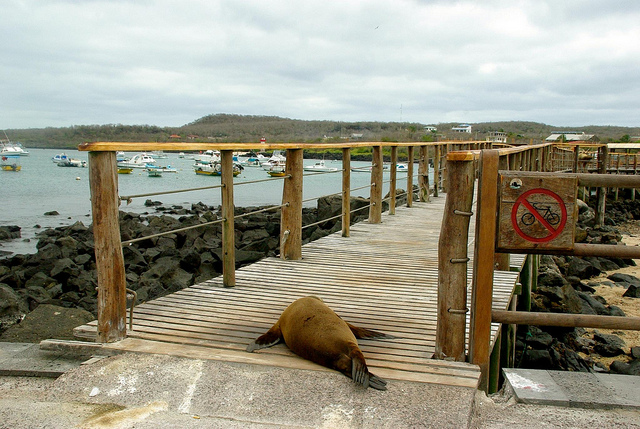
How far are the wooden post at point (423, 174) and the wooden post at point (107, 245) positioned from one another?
959 cm

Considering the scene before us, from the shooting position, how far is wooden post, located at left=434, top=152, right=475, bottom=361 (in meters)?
3.13

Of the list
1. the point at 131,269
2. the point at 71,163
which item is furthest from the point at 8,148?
the point at 131,269

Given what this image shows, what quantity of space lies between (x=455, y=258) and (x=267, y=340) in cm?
122

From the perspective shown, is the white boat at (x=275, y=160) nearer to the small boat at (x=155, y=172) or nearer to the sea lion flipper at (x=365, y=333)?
the small boat at (x=155, y=172)

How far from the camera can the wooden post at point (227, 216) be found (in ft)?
16.0

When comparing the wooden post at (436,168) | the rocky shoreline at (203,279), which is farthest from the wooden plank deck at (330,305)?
the wooden post at (436,168)

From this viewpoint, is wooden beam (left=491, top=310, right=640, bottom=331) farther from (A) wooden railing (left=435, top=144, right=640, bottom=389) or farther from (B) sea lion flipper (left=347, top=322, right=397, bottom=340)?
(B) sea lion flipper (left=347, top=322, right=397, bottom=340)

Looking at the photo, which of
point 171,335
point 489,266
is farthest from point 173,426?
point 489,266

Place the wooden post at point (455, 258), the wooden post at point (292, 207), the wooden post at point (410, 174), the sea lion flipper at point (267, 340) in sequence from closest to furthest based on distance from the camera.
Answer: the wooden post at point (455, 258)
the sea lion flipper at point (267, 340)
the wooden post at point (292, 207)
the wooden post at point (410, 174)

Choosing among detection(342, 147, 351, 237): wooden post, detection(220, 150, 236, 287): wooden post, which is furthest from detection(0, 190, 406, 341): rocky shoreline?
detection(342, 147, 351, 237): wooden post

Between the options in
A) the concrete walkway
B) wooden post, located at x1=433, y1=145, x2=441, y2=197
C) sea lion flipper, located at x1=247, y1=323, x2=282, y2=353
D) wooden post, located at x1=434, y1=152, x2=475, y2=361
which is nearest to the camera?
the concrete walkway

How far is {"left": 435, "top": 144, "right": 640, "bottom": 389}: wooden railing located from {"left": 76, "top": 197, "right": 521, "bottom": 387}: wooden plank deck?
0.17 meters

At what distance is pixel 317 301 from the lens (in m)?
3.77

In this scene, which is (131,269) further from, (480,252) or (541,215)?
(541,215)
